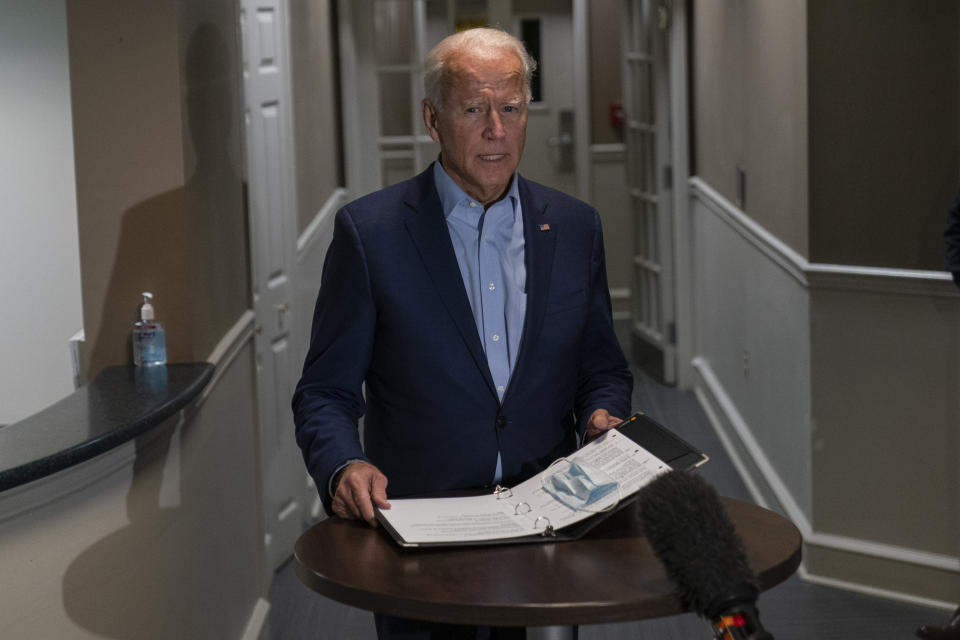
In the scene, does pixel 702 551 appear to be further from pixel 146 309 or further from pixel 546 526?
pixel 146 309

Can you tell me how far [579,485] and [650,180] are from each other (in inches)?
232

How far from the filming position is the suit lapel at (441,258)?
2033mm

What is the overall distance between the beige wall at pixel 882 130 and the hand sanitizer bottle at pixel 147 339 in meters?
2.31

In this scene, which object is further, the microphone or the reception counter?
the reception counter

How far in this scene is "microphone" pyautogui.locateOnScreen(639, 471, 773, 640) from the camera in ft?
4.00

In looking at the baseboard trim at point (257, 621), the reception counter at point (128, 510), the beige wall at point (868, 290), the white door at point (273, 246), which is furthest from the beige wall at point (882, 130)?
the baseboard trim at point (257, 621)

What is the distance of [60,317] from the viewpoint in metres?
5.57

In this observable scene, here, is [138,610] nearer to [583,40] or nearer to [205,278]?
[205,278]

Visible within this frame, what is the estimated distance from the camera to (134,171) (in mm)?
2930

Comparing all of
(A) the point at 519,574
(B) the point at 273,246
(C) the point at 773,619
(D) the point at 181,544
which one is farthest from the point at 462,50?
(B) the point at 273,246

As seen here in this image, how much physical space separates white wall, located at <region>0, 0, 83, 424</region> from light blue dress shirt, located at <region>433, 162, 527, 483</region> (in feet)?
11.8

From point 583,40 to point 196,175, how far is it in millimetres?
5480

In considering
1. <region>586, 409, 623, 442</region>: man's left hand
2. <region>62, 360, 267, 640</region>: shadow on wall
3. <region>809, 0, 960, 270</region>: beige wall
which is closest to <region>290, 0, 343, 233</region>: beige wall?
<region>62, 360, 267, 640</region>: shadow on wall

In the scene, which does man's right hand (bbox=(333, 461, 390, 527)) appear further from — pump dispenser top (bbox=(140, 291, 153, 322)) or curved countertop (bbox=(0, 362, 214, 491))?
pump dispenser top (bbox=(140, 291, 153, 322))
